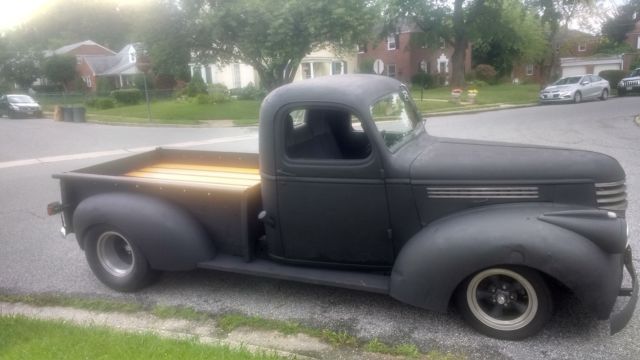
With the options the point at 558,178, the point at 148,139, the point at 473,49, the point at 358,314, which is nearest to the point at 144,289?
the point at 358,314

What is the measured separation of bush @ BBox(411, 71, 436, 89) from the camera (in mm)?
42438

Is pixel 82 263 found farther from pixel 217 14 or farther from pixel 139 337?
pixel 217 14

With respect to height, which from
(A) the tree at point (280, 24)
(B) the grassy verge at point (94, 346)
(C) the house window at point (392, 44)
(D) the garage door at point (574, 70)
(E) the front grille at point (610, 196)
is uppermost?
(C) the house window at point (392, 44)

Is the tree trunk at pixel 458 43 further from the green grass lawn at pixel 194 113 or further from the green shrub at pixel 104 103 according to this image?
the green shrub at pixel 104 103

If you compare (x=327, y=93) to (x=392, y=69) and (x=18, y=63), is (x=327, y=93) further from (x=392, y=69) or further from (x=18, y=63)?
(x=18, y=63)

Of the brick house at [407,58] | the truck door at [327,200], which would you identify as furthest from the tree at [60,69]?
the truck door at [327,200]

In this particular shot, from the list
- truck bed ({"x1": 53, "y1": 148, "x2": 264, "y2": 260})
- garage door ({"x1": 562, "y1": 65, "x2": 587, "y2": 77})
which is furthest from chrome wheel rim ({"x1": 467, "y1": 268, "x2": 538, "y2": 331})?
garage door ({"x1": 562, "y1": 65, "x2": 587, "y2": 77})

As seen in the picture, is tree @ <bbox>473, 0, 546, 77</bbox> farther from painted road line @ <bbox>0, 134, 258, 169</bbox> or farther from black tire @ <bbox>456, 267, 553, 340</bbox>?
black tire @ <bbox>456, 267, 553, 340</bbox>

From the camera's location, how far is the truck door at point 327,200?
3939 mm

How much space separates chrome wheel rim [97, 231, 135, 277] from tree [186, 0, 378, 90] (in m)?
19.6

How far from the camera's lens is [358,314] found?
4168mm

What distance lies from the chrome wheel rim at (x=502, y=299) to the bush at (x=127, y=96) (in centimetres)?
3522

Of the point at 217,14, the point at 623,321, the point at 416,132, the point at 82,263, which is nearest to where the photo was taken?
the point at 623,321

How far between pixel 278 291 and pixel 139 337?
1.37 m
